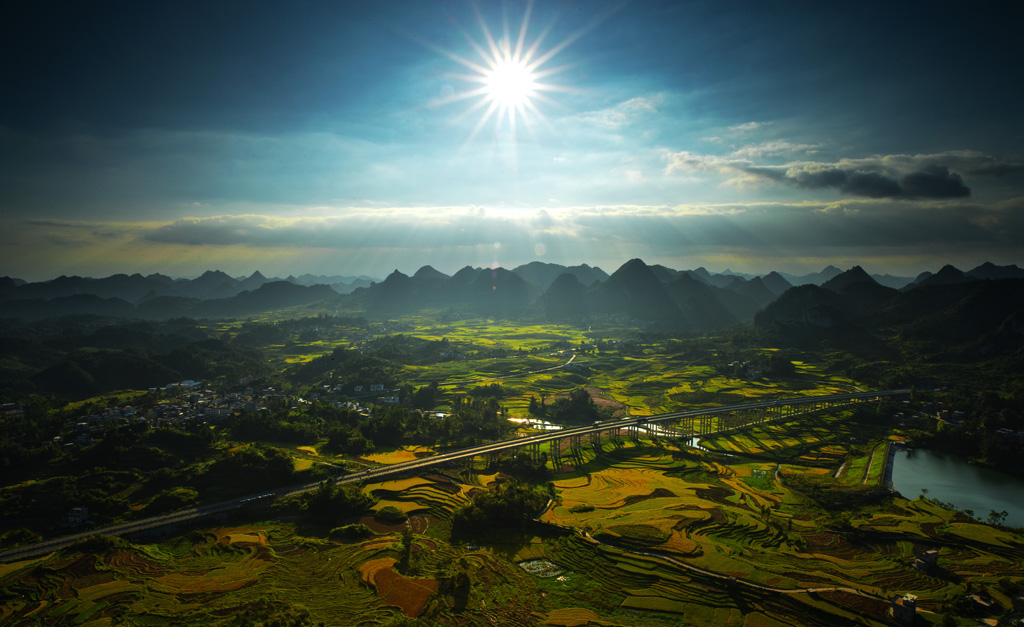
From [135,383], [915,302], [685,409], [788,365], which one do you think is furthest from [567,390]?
[915,302]

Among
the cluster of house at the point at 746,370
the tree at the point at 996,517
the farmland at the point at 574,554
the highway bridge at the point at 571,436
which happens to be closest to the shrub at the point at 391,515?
the farmland at the point at 574,554

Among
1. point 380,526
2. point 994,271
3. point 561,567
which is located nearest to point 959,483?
point 561,567

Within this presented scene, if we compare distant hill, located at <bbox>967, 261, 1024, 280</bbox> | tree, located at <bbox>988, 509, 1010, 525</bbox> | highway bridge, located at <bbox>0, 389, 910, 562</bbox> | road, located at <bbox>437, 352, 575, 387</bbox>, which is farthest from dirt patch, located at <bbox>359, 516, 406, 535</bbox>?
distant hill, located at <bbox>967, 261, 1024, 280</bbox>

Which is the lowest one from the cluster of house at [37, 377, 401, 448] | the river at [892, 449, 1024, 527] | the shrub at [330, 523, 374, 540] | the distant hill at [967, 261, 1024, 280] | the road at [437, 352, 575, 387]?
the river at [892, 449, 1024, 527]

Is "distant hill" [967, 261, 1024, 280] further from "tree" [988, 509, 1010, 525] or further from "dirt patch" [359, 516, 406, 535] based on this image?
"dirt patch" [359, 516, 406, 535]

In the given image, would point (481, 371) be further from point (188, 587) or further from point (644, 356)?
point (188, 587)

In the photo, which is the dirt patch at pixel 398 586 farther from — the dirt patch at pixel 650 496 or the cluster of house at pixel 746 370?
the cluster of house at pixel 746 370
